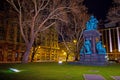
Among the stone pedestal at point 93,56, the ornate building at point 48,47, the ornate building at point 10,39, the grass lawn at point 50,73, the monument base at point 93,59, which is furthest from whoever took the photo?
the ornate building at point 48,47

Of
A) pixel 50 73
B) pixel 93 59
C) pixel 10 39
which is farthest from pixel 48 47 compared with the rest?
pixel 50 73

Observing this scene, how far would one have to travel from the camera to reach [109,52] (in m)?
85.2

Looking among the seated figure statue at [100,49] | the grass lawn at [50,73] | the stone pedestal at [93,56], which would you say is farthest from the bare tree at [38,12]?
the grass lawn at [50,73]

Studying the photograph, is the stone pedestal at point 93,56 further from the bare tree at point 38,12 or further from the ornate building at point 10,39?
the ornate building at point 10,39

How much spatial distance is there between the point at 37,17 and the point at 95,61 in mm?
10466

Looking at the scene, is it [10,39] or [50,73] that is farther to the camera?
[10,39]

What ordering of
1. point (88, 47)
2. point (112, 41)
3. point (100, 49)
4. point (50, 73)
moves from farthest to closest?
point (112, 41) < point (88, 47) < point (100, 49) < point (50, 73)

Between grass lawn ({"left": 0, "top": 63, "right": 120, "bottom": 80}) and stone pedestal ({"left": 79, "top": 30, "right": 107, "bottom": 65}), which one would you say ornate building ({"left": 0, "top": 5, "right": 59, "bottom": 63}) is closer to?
stone pedestal ({"left": 79, "top": 30, "right": 107, "bottom": 65})

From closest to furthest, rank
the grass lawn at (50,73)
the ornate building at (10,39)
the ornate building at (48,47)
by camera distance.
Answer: the grass lawn at (50,73) < the ornate building at (10,39) < the ornate building at (48,47)

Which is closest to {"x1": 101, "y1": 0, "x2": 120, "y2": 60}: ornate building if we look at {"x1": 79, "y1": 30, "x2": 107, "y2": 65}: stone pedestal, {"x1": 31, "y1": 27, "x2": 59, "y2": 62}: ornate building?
{"x1": 31, "y1": 27, "x2": 59, "y2": 62}: ornate building

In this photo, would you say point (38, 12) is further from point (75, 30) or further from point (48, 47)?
point (48, 47)

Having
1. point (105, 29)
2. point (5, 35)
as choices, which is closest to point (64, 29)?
point (5, 35)

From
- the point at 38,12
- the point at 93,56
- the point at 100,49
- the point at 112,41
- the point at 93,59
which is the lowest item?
the point at 93,59

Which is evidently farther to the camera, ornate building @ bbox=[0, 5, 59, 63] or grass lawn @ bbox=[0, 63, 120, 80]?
ornate building @ bbox=[0, 5, 59, 63]
